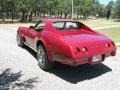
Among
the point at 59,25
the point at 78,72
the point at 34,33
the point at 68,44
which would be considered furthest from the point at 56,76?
the point at 34,33

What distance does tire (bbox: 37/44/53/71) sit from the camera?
7.28m

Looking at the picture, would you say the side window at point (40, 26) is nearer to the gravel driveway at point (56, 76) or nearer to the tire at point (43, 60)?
the tire at point (43, 60)

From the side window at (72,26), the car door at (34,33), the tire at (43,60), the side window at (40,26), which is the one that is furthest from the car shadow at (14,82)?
the side window at (72,26)

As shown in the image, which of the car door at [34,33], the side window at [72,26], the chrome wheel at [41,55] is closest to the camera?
the chrome wheel at [41,55]

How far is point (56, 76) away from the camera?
6.87 metres

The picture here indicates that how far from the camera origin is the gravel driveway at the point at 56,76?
6003 mm

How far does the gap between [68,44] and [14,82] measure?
65.6 inches

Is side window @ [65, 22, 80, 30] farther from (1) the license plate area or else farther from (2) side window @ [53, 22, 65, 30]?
(1) the license plate area

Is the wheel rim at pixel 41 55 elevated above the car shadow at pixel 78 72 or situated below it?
above

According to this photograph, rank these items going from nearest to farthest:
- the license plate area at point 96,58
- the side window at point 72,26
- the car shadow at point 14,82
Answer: the car shadow at point 14,82 → the license plate area at point 96,58 → the side window at point 72,26

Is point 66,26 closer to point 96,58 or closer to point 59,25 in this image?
point 59,25

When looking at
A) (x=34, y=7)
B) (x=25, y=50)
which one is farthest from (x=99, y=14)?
(x=25, y=50)

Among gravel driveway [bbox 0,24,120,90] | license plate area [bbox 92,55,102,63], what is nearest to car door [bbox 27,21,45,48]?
gravel driveway [bbox 0,24,120,90]

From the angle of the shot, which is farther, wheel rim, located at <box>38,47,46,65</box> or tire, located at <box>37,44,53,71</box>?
wheel rim, located at <box>38,47,46,65</box>
